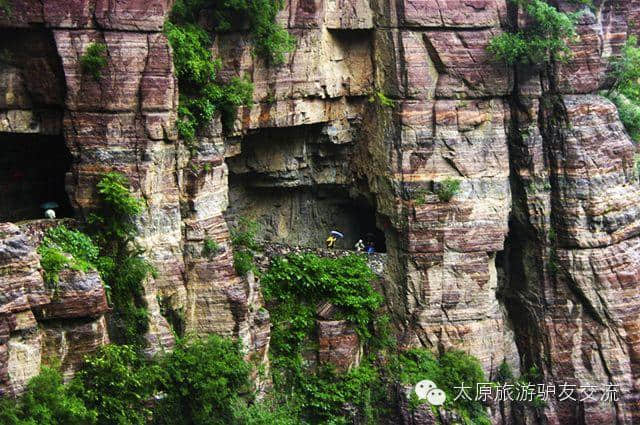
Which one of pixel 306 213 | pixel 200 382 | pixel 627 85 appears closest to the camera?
pixel 200 382

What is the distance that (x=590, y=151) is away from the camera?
30.8m

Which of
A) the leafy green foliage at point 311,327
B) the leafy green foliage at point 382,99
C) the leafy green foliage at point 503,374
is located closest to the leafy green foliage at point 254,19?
A: the leafy green foliage at point 382,99

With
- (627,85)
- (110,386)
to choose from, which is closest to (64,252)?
(110,386)

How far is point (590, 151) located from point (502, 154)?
1982mm

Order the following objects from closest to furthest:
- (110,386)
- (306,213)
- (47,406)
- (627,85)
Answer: (47,406), (110,386), (306,213), (627,85)

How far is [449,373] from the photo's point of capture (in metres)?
30.4

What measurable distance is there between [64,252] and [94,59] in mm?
3618

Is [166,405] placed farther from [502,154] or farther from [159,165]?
[502,154]

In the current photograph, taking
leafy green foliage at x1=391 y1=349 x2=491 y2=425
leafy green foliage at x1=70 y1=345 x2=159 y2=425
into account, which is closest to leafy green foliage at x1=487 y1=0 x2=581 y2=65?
leafy green foliage at x1=391 y1=349 x2=491 y2=425

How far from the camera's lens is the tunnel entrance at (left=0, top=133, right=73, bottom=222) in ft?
90.6

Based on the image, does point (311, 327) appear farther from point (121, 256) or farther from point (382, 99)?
point (121, 256)

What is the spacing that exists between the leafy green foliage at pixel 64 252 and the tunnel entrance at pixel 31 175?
207 centimetres

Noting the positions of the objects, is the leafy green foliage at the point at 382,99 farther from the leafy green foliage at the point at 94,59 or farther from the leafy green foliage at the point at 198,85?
the leafy green foliage at the point at 94,59

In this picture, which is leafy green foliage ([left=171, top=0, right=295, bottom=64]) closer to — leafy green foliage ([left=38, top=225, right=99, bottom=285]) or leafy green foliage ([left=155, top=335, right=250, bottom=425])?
leafy green foliage ([left=38, top=225, right=99, bottom=285])
